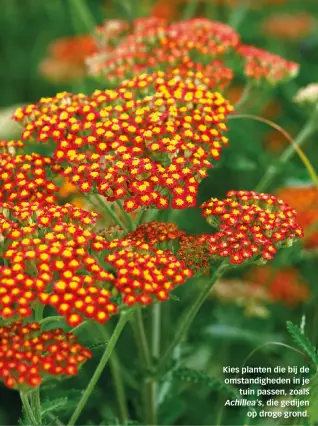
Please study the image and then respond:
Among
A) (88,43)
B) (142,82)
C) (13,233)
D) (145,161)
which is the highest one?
(88,43)

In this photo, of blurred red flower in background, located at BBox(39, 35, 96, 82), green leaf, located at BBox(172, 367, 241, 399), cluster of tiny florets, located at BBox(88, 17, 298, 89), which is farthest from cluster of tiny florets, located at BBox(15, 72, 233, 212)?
blurred red flower in background, located at BBox(39, 35, 96, 82)

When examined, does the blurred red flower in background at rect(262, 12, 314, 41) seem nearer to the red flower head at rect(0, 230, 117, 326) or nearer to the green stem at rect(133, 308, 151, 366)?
the green stem at rect(133, 308, 151, 366)

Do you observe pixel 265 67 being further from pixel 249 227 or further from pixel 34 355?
pixel 34 355

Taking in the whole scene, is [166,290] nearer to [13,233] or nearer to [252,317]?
[13,233]

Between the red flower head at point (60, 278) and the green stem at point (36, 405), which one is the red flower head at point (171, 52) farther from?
the green stem at point (36, 405)

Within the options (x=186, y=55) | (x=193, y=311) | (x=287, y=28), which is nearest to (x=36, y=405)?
(x=193, y=311)

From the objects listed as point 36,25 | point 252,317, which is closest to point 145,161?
point 252,317
